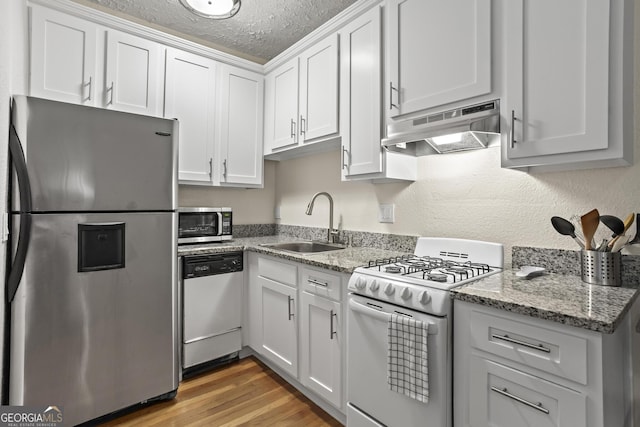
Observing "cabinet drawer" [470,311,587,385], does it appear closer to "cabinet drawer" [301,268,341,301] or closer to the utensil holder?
the utensil holder

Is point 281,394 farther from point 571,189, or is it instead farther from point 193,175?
point 571,189

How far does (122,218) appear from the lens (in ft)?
5.91

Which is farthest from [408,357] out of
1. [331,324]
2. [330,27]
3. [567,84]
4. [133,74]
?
[133,74]

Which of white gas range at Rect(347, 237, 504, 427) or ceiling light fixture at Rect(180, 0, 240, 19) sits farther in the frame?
ceiling light fixture at Rect(180, 0, 240, 19)

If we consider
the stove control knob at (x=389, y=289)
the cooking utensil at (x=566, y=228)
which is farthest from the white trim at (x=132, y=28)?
the cooking utensil at (x=566, y=228)

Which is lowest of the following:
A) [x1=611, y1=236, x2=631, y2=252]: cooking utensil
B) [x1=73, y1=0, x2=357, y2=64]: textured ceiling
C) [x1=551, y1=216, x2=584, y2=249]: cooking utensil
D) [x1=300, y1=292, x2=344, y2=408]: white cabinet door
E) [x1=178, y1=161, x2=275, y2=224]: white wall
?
[x1=300, y1=292, x2=344, y2=408]: white cabinet door

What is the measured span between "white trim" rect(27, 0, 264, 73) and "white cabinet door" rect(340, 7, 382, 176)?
3.52 feet

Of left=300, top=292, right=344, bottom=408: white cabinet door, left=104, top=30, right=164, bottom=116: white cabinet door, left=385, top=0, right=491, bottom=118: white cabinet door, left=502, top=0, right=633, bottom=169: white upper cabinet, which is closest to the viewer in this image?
left=502, top=0, right=633, bottom=169: white upper cabinet

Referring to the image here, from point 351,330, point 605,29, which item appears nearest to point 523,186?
point 605,29

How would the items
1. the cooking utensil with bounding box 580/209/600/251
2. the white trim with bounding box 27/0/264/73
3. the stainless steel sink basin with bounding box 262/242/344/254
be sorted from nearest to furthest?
1. the cooking utensil with bounding box 580/209/600/251
2. the white trim with bounding box 27/0/264/73
3. the stainless steel sink basin with bounding box 262/242/344/254

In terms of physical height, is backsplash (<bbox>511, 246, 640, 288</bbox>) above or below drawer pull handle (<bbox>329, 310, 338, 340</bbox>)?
above

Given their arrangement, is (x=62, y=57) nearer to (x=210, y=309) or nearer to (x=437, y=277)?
(x=210, y=309)

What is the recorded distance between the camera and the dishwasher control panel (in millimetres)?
2197

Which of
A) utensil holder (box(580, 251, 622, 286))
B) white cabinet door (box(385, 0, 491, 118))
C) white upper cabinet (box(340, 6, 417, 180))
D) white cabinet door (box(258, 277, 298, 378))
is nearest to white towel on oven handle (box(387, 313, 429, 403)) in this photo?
utensil holder (box(580, 251, 622, 286))
